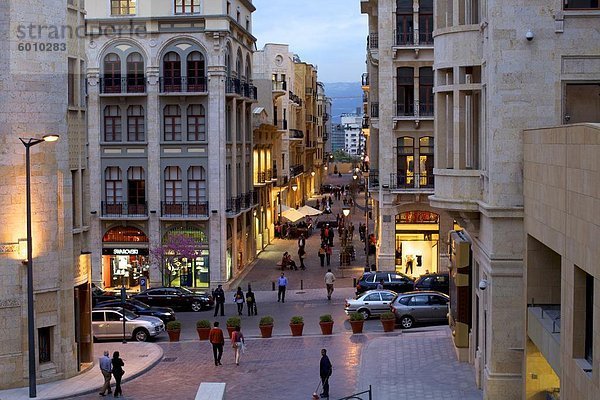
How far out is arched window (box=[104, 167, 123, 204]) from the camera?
165ft

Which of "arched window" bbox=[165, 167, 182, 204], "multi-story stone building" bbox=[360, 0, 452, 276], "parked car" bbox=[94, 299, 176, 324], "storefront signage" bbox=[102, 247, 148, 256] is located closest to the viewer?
"parked car" bbox=[94, 299, 176, 324]

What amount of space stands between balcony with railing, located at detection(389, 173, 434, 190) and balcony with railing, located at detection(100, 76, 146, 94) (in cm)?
1373

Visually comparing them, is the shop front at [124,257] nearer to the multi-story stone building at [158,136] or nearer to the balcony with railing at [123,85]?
the multi-story stone building at [158,136]

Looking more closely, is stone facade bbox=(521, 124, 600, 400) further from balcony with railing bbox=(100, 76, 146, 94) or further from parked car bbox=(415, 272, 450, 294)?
balcony with railing bbox=(100, 76, 146, 94)

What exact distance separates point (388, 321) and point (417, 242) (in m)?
15.2

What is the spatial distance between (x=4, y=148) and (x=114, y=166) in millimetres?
22531

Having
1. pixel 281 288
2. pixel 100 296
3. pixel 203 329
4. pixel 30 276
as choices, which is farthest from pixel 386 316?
pixel 30 276

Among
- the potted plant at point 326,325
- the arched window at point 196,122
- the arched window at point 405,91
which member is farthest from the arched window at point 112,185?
the potted plant at point 326,325

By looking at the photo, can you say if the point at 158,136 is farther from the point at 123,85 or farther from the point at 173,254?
the point at 173,254

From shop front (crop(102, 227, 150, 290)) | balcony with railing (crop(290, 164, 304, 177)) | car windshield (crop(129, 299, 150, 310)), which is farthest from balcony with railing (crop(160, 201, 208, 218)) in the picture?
balcony with railing (crop(290, 164, 304, 177))

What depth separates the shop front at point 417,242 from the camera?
50.8m

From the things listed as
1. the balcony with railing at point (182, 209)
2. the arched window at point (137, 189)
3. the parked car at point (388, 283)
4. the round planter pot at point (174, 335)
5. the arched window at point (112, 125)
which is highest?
the arched window at point (112, 125)

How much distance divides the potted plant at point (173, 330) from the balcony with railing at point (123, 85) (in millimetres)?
16738

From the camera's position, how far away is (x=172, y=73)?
4938 centimetres
